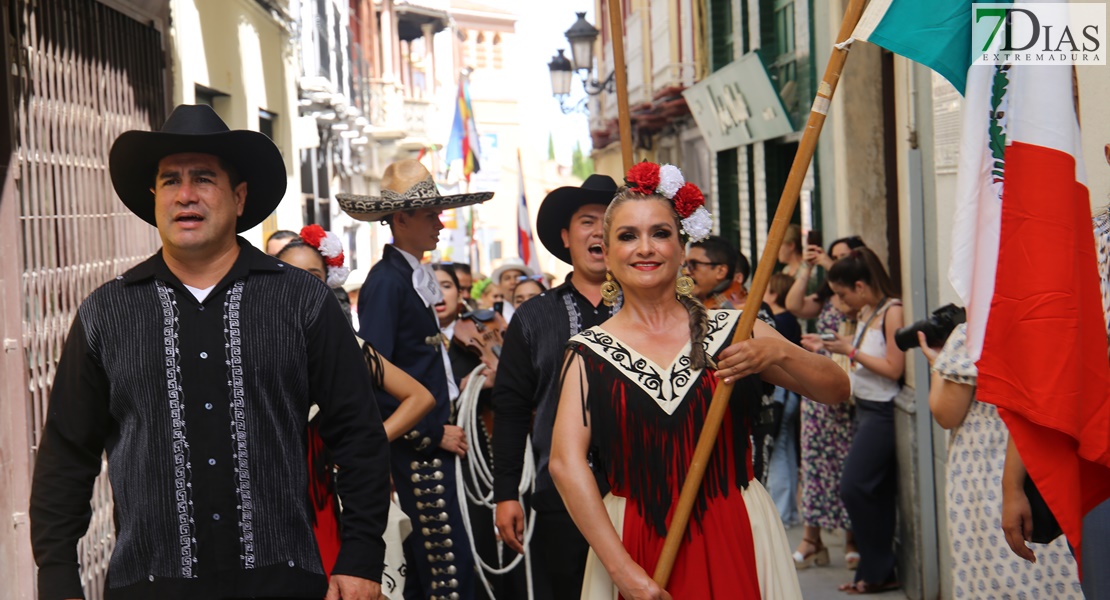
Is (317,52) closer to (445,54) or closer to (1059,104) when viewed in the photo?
(1059,104)

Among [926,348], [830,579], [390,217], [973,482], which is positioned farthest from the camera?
[830,579]

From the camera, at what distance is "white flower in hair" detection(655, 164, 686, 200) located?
3986 millimetres

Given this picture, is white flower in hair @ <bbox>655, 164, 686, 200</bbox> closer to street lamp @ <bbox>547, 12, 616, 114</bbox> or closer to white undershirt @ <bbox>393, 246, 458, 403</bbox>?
white undershirt @ <bbox>393, 246, 458, 403</bbox>

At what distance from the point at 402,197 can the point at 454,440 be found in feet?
3.62

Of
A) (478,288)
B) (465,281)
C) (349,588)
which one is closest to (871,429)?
(349,588)

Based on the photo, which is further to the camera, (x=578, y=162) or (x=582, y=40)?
(x=578, y=162)

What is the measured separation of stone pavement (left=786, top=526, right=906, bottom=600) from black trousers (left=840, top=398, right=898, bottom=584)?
6.7 inches

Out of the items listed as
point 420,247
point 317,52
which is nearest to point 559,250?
point 420,247

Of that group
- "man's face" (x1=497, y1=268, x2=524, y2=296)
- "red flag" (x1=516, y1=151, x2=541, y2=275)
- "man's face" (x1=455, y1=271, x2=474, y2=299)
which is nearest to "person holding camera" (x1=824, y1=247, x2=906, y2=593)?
"man's face" (x1=455, y1=271, x2=474, y2=299)

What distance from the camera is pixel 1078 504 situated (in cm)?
391

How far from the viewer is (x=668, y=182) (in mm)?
3990

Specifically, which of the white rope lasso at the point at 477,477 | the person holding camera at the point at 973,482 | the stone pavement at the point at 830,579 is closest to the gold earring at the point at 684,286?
the person holding camera at the point at 973,482

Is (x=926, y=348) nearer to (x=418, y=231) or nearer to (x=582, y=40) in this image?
(x=418, y=231)

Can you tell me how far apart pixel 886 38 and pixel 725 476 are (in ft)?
4.29
